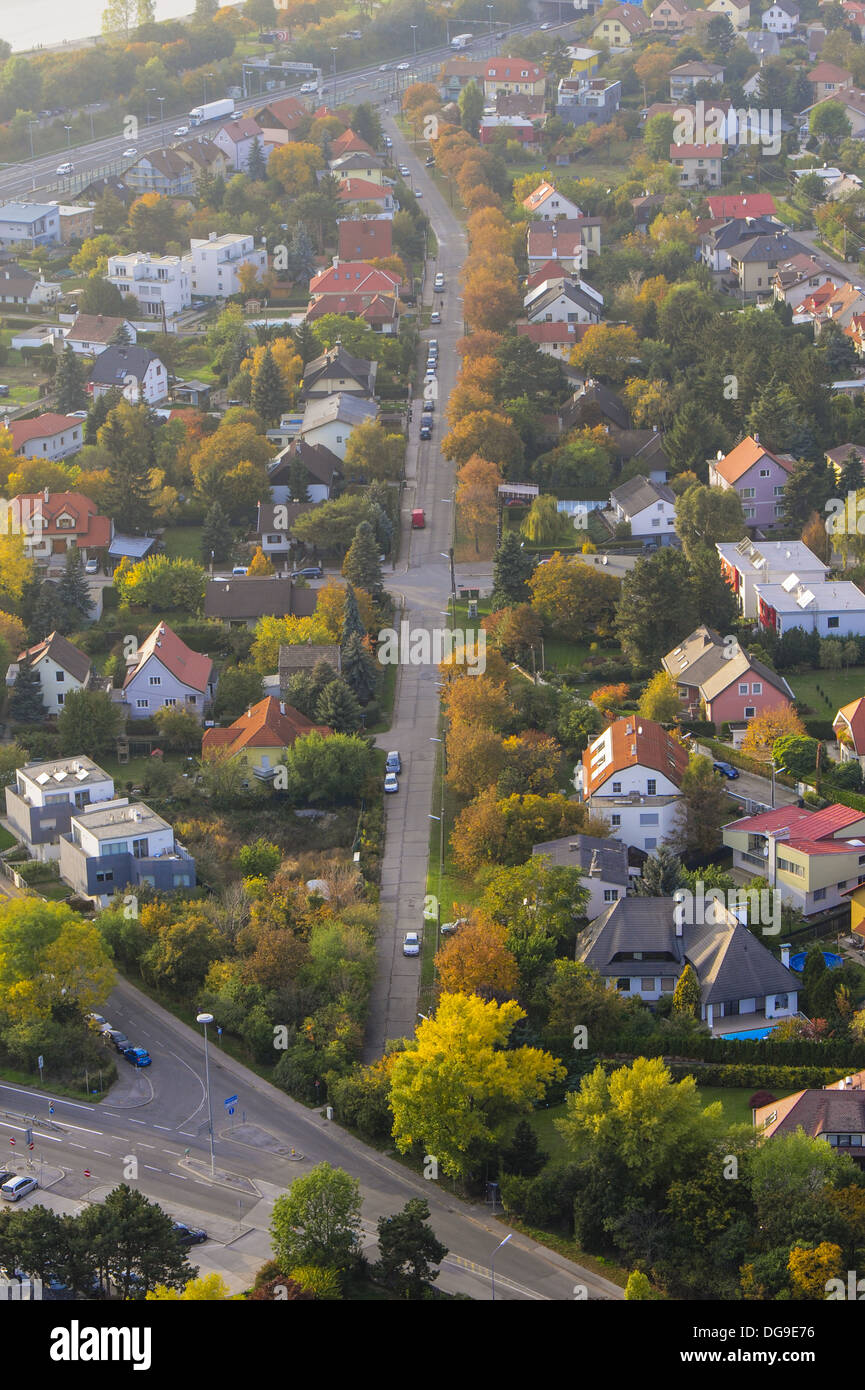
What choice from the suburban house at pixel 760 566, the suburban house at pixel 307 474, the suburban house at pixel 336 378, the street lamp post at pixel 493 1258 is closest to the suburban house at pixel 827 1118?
the street lamp post at pixel 493 1258

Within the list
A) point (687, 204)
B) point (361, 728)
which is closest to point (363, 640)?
point (361, 728)

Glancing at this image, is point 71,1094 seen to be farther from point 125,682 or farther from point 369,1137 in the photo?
point 125,682

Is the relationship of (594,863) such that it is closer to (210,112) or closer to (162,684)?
(162,684)

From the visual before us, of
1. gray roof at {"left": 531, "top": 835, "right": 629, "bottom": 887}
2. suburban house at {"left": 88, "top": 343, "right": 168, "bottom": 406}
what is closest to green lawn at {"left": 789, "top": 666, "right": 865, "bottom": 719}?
gray roof at {"left": 531, "top": 835, "right": 629, "bottom": 887}

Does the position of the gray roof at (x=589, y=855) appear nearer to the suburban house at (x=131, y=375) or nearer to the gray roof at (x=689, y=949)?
the gray roof at (x=689, y=949)

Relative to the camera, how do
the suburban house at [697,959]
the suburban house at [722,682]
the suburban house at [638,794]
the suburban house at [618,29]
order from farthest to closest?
the suburban house at [618,29], the suburban house at [722,682], the suburban house at [638,794], the suburban house at [697,959]

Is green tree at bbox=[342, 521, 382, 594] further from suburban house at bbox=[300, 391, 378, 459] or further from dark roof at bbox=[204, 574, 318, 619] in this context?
suburban house at bbox=[300, 391, 378, 459]
